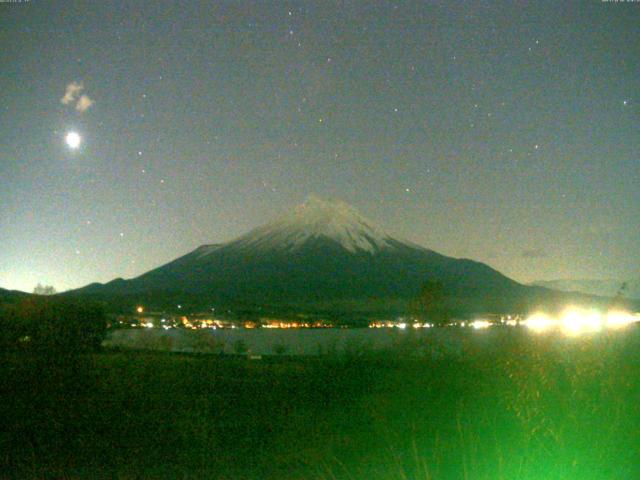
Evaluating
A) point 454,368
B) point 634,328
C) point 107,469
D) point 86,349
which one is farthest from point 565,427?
→ point 86,349

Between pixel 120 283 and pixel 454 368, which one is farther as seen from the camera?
pixel 120 283

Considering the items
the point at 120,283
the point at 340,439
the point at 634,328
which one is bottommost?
the point at 340,439

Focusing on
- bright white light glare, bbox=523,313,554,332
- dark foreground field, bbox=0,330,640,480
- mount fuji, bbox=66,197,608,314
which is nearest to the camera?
dark foreground field, bbox=0,330,640,480

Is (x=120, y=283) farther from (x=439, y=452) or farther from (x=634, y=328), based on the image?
(x=439, y=452)

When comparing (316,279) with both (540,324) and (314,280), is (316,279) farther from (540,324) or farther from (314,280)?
(540,324)

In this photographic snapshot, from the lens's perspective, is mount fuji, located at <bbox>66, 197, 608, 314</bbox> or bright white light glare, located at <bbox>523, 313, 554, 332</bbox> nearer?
bright white light glare, located at <bbox>523, 313, 554, 332</bbox>

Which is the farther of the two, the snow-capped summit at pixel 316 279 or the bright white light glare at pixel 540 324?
the snow-capped summit at pixel 316 279

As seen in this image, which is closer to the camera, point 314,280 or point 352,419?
point 352,419

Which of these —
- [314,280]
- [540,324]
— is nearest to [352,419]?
[540,324]
